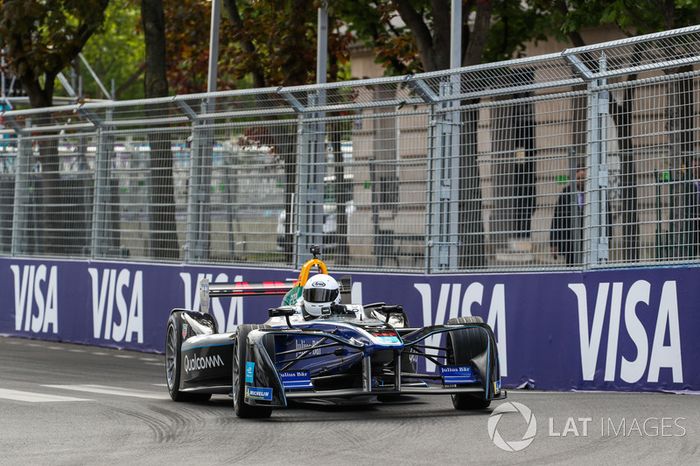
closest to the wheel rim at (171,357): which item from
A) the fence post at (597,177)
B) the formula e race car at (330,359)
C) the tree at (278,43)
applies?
the formula e race car at (330,359)

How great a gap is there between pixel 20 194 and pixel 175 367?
9623 mm

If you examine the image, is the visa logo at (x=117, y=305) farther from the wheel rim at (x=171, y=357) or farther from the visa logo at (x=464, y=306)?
the wheel rim at (x=171, y=357)

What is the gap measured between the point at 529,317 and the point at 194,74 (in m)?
19.9

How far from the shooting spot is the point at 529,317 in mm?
12820

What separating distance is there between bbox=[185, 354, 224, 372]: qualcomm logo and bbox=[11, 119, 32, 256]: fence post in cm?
973

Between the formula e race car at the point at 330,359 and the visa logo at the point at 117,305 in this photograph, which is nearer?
the formula e race car at the point at 330,359

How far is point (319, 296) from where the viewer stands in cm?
1106

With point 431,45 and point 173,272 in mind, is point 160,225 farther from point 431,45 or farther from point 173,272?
point 431,45

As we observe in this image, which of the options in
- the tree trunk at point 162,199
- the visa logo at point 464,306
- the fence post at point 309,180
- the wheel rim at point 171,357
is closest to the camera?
the wheel rim at point 171,357

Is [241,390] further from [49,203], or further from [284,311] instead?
[49,203]

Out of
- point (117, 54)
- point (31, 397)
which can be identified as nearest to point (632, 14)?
point (31, 397)

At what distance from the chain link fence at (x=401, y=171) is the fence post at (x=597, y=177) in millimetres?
14

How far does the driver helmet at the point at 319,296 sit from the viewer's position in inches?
436

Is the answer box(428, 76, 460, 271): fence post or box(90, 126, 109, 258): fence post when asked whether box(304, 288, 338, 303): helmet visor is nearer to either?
box(428, 76, 460, 271): fence post
